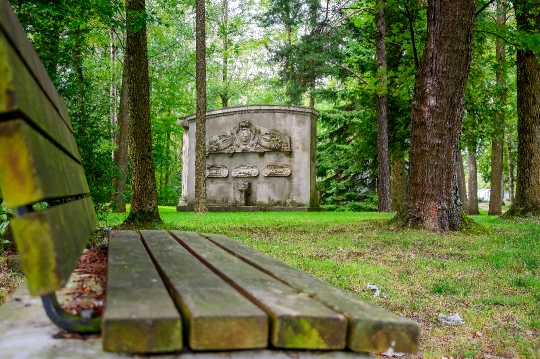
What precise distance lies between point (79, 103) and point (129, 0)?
9.54 feet

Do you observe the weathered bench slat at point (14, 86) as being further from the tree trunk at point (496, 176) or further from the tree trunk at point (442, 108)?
the tree trunk at point (496, 176)

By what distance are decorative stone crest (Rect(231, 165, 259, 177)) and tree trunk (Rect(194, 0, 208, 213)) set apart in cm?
390

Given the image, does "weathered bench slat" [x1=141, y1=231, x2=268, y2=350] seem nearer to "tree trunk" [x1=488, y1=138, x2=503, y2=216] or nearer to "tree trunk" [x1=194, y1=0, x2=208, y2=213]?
"tree trunk" [x1=194, y1=0, x2=208, y2=213]

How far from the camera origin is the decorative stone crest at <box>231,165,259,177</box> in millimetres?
21219

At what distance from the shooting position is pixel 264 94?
39500 millimetres

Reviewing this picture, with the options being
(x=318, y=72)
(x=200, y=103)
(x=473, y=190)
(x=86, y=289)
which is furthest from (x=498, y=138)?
(x=86, y=289)

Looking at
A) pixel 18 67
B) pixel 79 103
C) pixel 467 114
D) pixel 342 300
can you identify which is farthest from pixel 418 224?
pixel 467 114

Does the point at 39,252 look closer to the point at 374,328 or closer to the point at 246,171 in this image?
the point at 374,328

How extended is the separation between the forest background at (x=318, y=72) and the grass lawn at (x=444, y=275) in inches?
140

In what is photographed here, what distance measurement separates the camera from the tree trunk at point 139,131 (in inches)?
387

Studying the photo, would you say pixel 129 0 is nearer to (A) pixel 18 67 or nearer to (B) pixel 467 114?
(A) pixel 18 67

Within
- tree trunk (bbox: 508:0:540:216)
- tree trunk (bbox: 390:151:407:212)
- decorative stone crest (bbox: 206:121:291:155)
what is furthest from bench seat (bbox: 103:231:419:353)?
tree trunk (bbox: 390:151:407:212)

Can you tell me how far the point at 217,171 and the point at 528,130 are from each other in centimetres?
1200

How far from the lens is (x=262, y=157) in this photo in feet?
69.9
